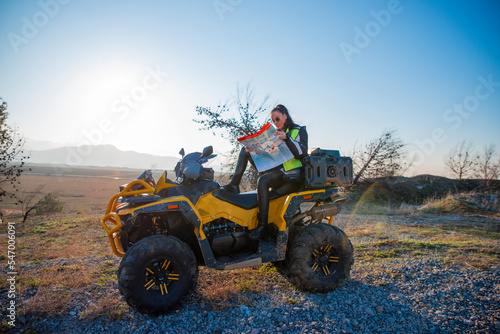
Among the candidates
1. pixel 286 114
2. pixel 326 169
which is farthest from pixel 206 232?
pixel 286 114

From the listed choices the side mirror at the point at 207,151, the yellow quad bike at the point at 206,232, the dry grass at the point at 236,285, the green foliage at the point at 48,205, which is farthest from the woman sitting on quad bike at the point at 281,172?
the green foliage at the point at 48,205

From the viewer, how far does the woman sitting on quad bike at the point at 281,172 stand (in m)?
4.03

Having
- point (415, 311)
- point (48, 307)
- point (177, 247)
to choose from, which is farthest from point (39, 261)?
point (415, 311)

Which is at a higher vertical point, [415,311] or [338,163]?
[338,163]

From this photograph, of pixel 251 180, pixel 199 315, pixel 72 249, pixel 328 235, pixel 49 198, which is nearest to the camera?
pixel 199 315

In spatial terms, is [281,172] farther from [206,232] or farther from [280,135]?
[206,232]

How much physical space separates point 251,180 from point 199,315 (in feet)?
45.3

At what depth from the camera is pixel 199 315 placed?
11.1ft

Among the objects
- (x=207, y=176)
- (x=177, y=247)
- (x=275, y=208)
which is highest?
(x=207, y=176)

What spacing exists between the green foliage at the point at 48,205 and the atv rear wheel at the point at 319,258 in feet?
52.6

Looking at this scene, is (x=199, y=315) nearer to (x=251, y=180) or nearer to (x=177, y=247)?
(x=177, y=247)

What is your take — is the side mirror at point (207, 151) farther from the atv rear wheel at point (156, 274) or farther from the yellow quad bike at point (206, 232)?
the atv rear wheel at point (156, 274)

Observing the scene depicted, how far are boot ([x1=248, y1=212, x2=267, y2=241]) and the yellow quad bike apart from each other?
135 millimetres

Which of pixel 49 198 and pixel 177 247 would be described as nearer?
pixel 177 247
